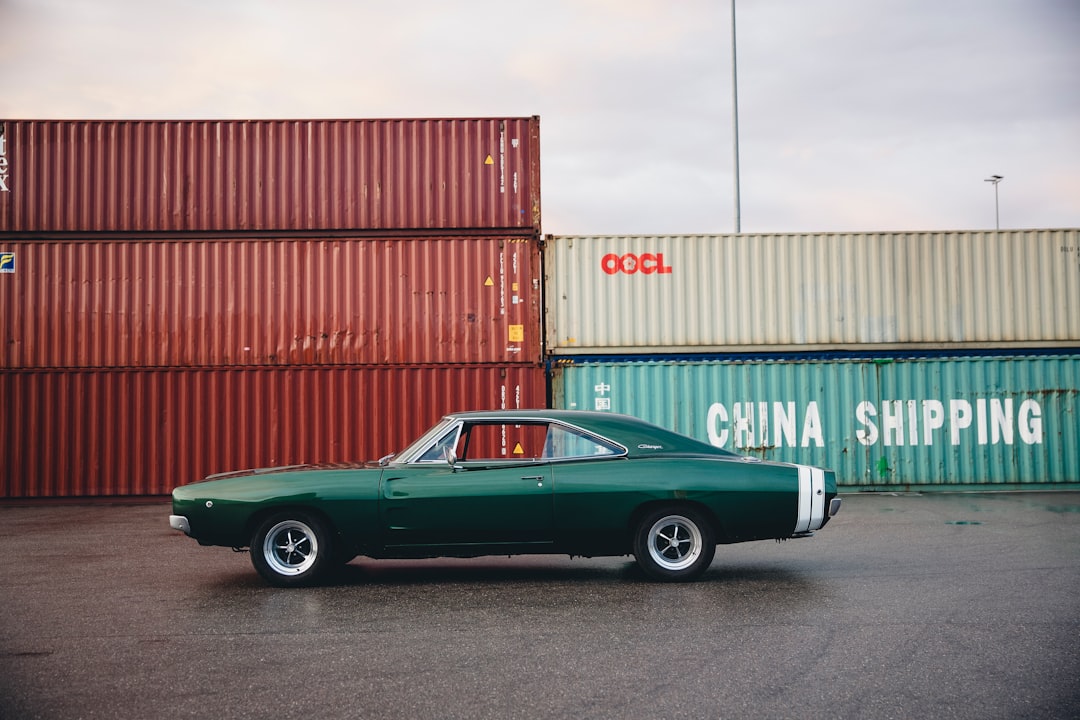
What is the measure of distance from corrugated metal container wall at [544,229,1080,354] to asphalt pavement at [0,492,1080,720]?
6339 millimetres

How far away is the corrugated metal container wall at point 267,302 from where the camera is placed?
13.7 m

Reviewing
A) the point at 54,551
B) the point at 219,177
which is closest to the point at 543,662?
the point at 54,551

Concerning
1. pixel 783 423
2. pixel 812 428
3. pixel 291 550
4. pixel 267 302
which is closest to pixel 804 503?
pixel 291 550

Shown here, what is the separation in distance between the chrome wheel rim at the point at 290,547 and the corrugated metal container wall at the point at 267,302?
7252 mm

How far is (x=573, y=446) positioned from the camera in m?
6.67

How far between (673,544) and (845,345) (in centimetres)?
871

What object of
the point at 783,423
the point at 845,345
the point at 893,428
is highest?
the point at 845,345

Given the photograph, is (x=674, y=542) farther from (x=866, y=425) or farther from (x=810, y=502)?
(x=866, y=425)

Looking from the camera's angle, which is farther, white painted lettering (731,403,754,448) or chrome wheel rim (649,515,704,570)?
white painted lettering (731,403,754,448)

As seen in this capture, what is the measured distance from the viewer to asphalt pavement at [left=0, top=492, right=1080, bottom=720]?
12.5ft

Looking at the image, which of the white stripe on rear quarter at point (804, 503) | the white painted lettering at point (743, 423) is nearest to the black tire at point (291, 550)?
the white stripe on rear quarter at point (804, 503)

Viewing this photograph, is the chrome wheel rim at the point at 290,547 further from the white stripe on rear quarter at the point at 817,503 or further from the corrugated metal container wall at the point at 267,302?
the corrugated metal container wall at the point at 267,302

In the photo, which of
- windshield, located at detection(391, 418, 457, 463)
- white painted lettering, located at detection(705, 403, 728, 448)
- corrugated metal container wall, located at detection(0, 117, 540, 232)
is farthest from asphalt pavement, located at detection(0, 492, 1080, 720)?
corrugated metal container wall, located at detection(0, 117, 540, 232)

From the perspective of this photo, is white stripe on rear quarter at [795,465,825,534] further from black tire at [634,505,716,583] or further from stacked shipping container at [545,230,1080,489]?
stacked shipping container at [545,230,1080,489]
